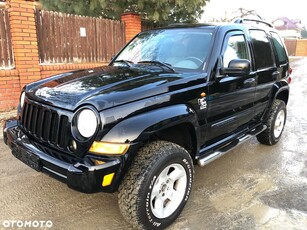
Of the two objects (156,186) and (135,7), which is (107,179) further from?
(135,7)

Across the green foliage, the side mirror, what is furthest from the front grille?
the green foliage

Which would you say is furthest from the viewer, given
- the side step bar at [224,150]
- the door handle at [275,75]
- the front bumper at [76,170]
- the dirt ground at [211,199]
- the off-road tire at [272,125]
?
the off-road tire at [272,125]

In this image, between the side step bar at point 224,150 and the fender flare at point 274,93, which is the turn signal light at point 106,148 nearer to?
the side step bar at point 224,150

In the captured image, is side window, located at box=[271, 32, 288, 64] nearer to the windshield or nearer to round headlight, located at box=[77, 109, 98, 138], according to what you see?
the windshield

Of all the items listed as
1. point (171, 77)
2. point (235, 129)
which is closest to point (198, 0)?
point (235, 129)

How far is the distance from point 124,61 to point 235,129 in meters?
1.71

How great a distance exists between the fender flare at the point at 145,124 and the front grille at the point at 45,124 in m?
0.40

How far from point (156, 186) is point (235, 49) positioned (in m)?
2.06

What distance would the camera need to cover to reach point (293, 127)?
5.92 m

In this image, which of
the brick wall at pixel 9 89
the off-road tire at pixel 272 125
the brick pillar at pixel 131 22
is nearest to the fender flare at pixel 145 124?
the off-road tire at pixel 272 125

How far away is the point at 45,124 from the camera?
2.51 metres

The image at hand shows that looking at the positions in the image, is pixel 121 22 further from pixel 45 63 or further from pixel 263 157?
pixel 263 157

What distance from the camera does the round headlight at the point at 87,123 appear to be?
2215 mm

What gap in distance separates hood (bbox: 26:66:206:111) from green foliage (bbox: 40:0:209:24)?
18.3 feet
